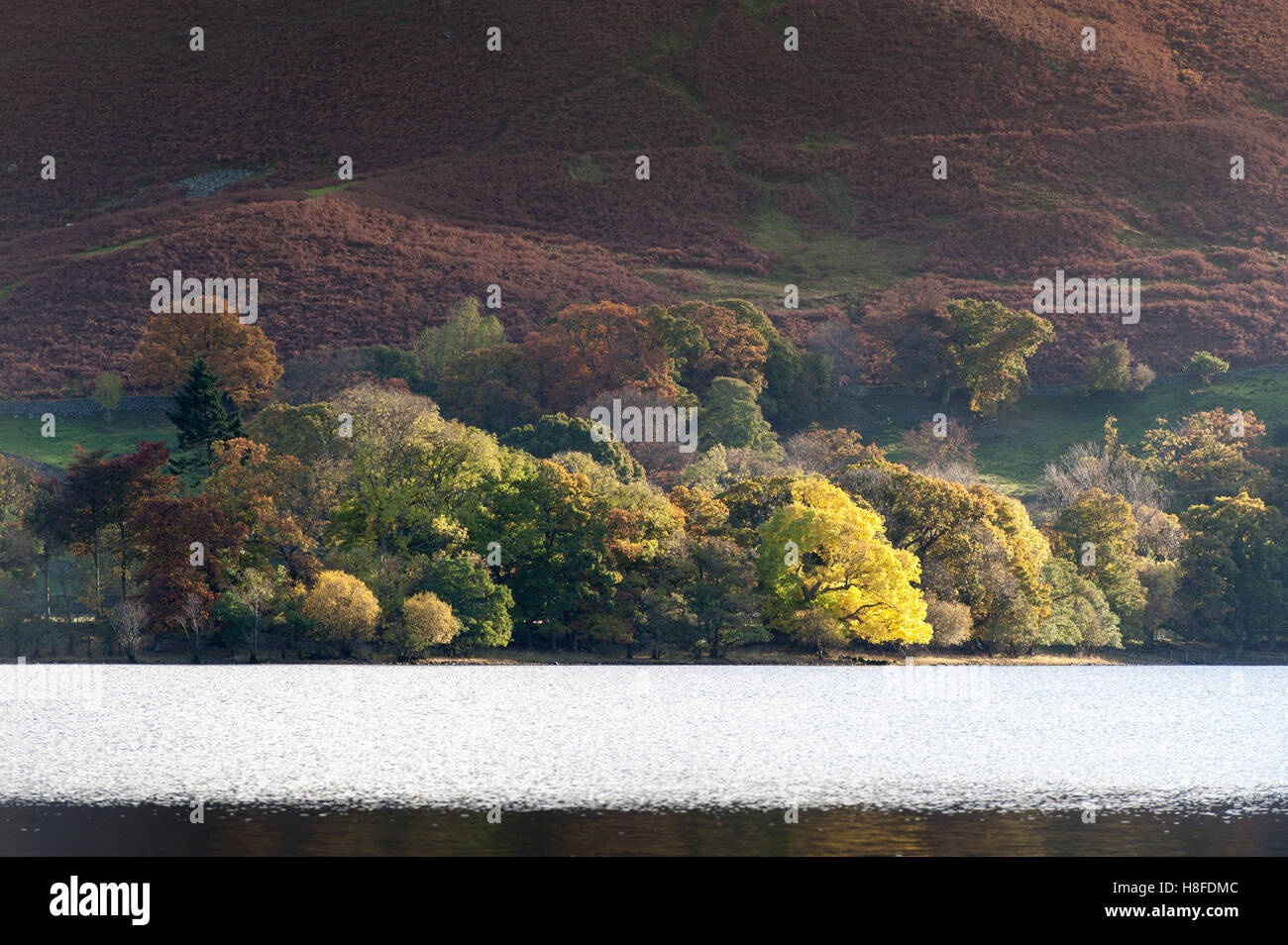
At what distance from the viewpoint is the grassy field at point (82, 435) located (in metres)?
93.8

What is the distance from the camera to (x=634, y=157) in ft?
547

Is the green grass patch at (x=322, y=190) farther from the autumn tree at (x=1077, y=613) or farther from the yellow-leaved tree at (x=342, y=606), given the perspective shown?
the autumn tree at (x=1077, y=613)

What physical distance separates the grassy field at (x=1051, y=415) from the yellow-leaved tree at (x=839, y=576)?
3800cm

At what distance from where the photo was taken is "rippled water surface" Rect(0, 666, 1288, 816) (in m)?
31.5

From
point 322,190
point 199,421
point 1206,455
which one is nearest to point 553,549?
point 199,421

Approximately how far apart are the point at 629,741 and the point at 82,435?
233 feet

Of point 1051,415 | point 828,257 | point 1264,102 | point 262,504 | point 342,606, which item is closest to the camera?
point 342,606

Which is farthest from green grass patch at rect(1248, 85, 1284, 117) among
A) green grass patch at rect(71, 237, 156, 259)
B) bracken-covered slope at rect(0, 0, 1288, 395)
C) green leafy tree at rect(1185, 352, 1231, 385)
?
green grass patch at rect(71, 237, 156, 259)

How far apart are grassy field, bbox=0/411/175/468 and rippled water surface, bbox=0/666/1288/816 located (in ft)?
123

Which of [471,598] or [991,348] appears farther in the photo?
[991,348]

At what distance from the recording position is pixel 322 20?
183 metres

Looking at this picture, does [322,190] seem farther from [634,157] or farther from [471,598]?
[471,598]
